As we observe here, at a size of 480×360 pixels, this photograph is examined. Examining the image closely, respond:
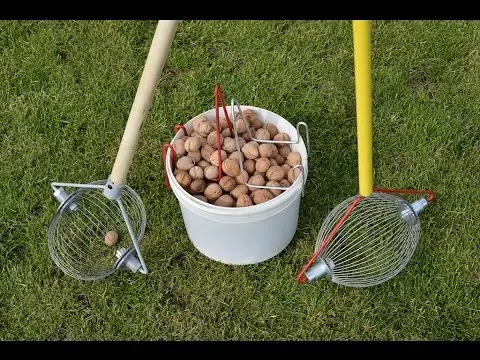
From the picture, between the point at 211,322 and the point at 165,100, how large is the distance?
0.82m

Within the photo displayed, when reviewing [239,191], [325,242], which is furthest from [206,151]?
[325,242]

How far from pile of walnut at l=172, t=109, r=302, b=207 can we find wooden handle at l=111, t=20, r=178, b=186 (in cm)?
24

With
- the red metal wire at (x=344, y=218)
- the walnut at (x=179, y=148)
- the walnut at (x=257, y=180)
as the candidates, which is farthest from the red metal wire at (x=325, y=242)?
the walnut at (x=179, y=148)

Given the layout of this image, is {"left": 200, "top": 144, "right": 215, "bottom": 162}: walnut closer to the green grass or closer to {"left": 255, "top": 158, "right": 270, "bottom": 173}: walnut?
{"left": 255, "top": 158, "right": 270, "bottom": 173}: walnut

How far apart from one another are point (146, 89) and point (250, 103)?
878 millimetres

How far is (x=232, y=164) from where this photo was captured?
1.75 m

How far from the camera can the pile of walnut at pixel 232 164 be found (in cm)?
173

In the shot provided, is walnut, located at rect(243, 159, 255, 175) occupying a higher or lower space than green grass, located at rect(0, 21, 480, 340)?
higher

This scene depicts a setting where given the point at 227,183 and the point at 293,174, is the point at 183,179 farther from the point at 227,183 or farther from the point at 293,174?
the point at 293,174

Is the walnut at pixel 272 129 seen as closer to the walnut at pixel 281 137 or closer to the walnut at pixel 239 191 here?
the walnut at pixel 281 137

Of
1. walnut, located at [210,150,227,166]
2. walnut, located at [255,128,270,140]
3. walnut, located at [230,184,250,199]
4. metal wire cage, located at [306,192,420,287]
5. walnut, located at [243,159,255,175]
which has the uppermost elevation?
walnut, located at [255,128,270,140]

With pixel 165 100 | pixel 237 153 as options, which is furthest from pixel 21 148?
pixel 237 153

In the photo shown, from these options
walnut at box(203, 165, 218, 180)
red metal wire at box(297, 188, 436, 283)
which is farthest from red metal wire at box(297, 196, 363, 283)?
walnut at box(203, 165, 218, 180)

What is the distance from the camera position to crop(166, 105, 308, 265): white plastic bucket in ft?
5.44
